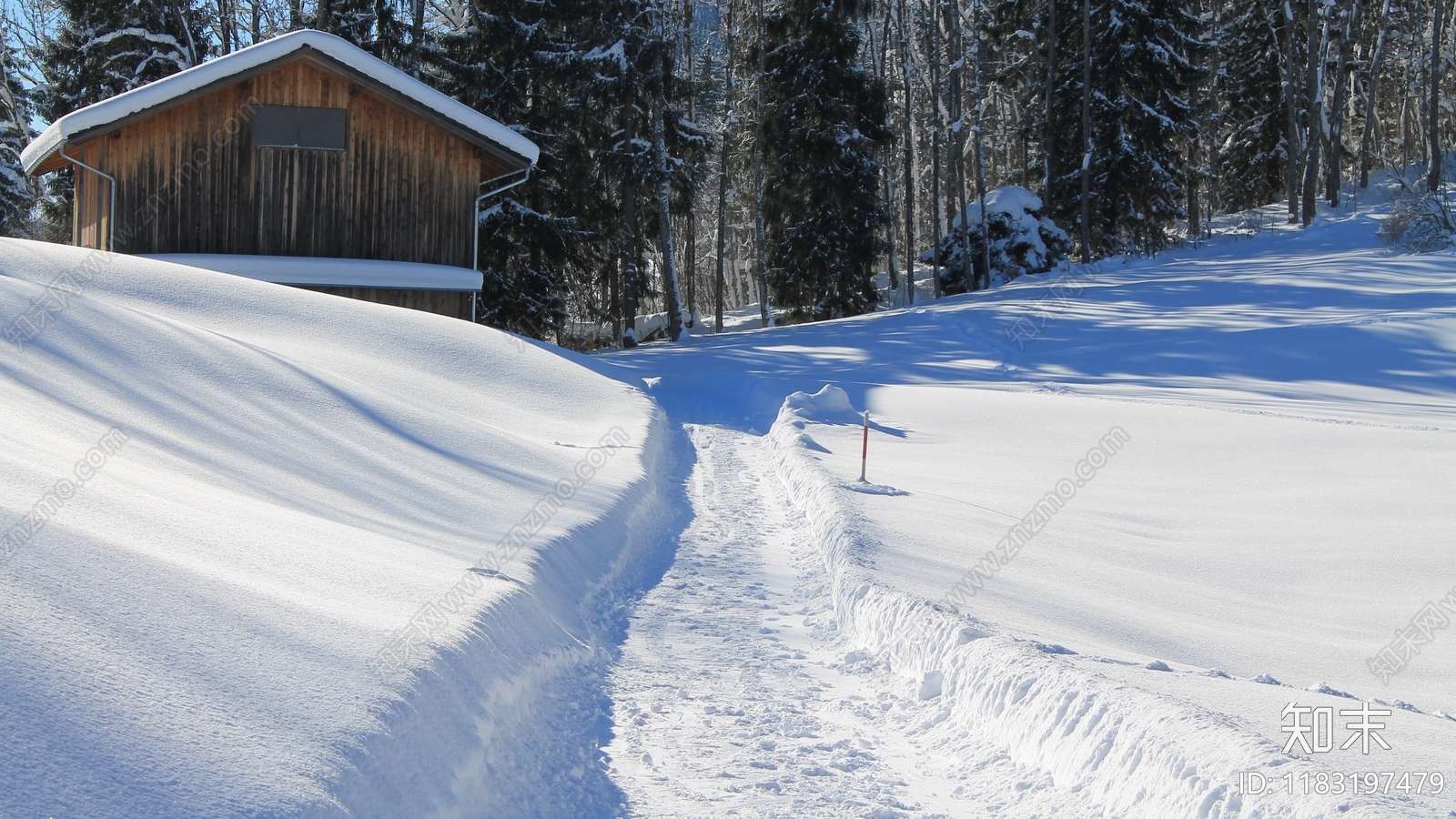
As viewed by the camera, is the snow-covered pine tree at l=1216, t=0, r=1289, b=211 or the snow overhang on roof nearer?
the snow overhang on roof

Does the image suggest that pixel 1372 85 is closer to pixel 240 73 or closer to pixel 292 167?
pixel 292 167

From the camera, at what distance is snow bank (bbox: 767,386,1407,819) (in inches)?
145

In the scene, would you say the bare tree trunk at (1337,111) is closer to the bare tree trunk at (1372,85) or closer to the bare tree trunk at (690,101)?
the bare tree trunk at (1372,85)

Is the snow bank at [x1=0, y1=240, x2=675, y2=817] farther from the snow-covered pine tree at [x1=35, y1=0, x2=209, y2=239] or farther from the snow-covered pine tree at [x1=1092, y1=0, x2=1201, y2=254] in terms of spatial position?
the snow-covered pine tree at [x1=1092, y1=0, x2=1201, y2=254]

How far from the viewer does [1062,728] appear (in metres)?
4.63

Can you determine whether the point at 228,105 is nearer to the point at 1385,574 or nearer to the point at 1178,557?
the point at 1178,557

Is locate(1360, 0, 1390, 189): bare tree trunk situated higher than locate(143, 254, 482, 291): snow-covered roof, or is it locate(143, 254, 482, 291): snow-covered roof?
locate(1360, 0, 1390, 189): bare tree trunk

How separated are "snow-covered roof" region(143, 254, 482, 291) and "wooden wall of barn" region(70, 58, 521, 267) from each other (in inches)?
15.5

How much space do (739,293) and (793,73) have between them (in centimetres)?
3348

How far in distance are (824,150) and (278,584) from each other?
2864 cm

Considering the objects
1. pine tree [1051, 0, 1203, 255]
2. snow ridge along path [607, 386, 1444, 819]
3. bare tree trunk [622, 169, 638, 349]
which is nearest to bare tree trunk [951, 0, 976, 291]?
pine tree [1051, 0, 1203, 255]

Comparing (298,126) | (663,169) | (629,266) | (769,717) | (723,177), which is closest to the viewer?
(769,717)

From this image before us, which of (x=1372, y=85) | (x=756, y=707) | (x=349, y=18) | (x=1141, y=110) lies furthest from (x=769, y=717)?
(x=1372, y=85)

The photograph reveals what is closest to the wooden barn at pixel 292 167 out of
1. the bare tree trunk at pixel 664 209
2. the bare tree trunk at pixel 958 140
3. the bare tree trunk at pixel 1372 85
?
the bare tree trunk at pixel 664 209
